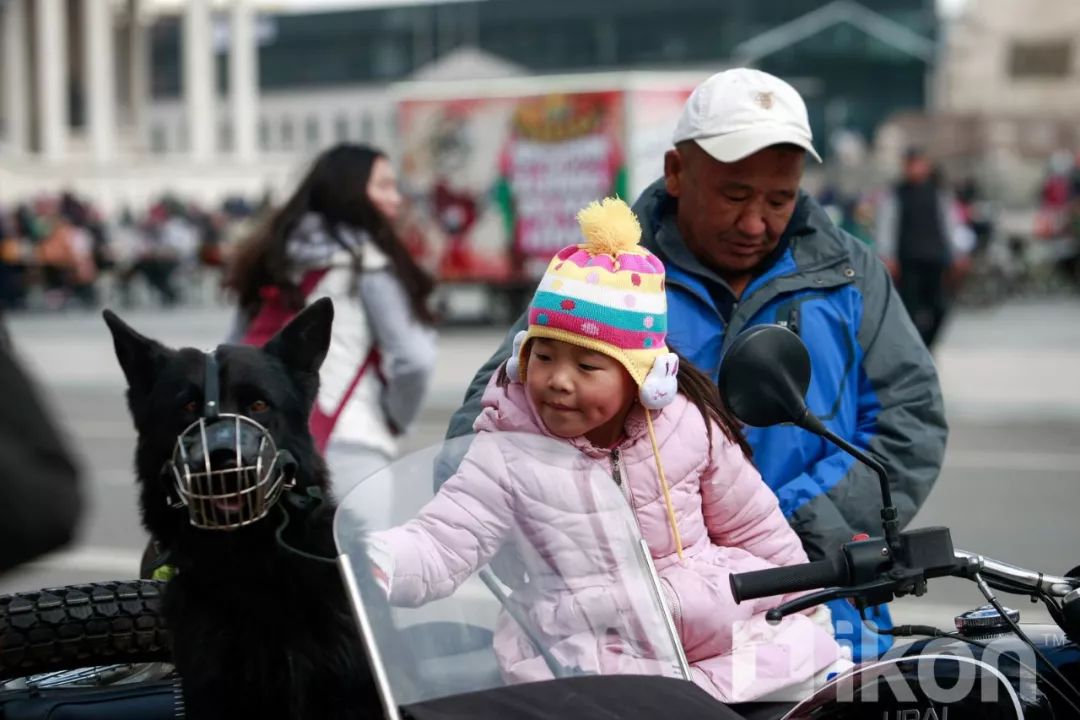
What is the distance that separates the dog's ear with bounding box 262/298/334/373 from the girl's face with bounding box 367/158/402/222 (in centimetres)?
225

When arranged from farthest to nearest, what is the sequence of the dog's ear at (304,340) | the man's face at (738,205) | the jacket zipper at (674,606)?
the man's face at (738,205)
the dog's ear at (304,340)
the jacket zipper at (674,606)

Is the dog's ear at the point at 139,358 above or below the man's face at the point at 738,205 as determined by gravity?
below

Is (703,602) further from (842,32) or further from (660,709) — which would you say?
(842,32)

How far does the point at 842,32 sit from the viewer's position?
63.8m

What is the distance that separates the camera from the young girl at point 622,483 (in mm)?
2391

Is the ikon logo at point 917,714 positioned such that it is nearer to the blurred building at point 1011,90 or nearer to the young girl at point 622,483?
the young girl at point 622,483

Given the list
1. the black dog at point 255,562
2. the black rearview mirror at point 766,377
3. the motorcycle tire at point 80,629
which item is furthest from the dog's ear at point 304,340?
the black rearview mirror at point 766,377

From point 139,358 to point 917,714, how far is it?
1642 millimetres

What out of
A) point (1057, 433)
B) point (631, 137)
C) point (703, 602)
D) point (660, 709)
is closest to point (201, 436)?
point (703, 602)

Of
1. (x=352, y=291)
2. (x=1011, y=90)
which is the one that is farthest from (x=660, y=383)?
(x=1011, y=90)

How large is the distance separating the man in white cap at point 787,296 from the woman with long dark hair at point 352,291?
2.06 m

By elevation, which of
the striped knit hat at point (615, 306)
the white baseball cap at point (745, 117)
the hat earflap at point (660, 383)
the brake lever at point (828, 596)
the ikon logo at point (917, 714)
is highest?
the white baseball cap at point (745, 117)

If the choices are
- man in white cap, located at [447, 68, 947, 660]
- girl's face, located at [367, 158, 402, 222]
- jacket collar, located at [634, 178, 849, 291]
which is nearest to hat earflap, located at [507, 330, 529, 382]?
man in white cap, located at [447, 68, 947, 660]

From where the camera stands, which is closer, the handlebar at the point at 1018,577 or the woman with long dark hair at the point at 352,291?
the handlebar at the point at 1018,577
